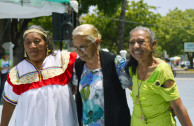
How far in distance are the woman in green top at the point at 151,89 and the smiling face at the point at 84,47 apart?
1.21 ft

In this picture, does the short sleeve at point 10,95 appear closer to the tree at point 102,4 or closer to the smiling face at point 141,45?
the smiling face at point 141,45

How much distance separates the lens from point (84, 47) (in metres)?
2.19

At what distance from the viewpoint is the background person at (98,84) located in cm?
222

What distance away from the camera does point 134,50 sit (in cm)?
204

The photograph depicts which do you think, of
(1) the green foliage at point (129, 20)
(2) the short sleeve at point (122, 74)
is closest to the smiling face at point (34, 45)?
(2) the short sleeve at point (122, 74)

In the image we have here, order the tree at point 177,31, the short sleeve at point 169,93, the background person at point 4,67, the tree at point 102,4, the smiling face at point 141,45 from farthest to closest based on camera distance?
the tree at point 177,31 → the tree at point 102,4 → the background person at point 4,67 → the smiling face at point 141,45 → the short sleeve at point 169,93

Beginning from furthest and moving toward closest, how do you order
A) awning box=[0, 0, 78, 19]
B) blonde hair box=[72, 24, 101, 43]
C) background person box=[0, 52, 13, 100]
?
background person box=[0, 52, 13, 100]
awning box=[0, 0, 78, 19]
blonde hair box=[72, 24, 101, 43]

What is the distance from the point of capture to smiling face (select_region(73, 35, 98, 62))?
2189mm

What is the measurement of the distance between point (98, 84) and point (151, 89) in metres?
0.53

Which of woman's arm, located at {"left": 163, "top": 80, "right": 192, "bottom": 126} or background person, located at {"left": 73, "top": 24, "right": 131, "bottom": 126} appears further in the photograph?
background person, located at {"left": 73, "top": 24, "right": 131, "bottom": 126}

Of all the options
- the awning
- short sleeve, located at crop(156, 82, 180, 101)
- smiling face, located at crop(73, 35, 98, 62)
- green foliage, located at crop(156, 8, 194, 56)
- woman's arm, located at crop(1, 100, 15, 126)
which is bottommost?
woman's arm, located at crop(1, 100, 15, 126)

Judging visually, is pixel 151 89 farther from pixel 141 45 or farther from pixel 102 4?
pixel 102 4

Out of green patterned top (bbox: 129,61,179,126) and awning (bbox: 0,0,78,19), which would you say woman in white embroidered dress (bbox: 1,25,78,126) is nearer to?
green patterned top (bbox: 129,61,179,126)

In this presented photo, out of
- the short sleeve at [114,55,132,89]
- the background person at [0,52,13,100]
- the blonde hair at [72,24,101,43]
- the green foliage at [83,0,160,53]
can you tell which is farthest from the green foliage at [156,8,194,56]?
the blonde hair at [72,24,101,43]
